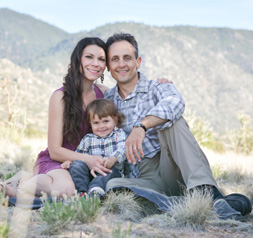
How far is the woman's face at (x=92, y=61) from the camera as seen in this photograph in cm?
427

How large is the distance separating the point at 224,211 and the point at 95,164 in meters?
1.27

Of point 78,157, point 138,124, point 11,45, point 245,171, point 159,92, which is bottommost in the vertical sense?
point 245,171

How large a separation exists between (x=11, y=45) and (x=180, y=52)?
162 ft

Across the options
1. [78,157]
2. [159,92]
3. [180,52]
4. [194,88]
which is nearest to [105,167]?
[78,157]

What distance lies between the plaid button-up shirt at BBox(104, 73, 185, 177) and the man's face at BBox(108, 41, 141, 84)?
0.44 feet

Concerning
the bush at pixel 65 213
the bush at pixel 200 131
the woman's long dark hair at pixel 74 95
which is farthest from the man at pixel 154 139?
the bush at pixel 200 131

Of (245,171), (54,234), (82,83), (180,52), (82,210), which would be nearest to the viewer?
(54,234)

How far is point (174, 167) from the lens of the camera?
12.3 feet

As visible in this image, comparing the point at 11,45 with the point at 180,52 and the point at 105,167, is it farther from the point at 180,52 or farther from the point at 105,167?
the point at 105,167

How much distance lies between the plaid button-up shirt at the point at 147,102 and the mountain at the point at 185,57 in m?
58.5

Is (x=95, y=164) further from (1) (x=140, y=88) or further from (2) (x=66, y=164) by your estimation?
(1) (x=140, y=88)

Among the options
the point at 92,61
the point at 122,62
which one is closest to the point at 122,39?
the point at 122,62

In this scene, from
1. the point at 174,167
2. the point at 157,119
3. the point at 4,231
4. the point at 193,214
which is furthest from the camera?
the point at 174,167

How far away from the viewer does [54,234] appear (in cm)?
236
